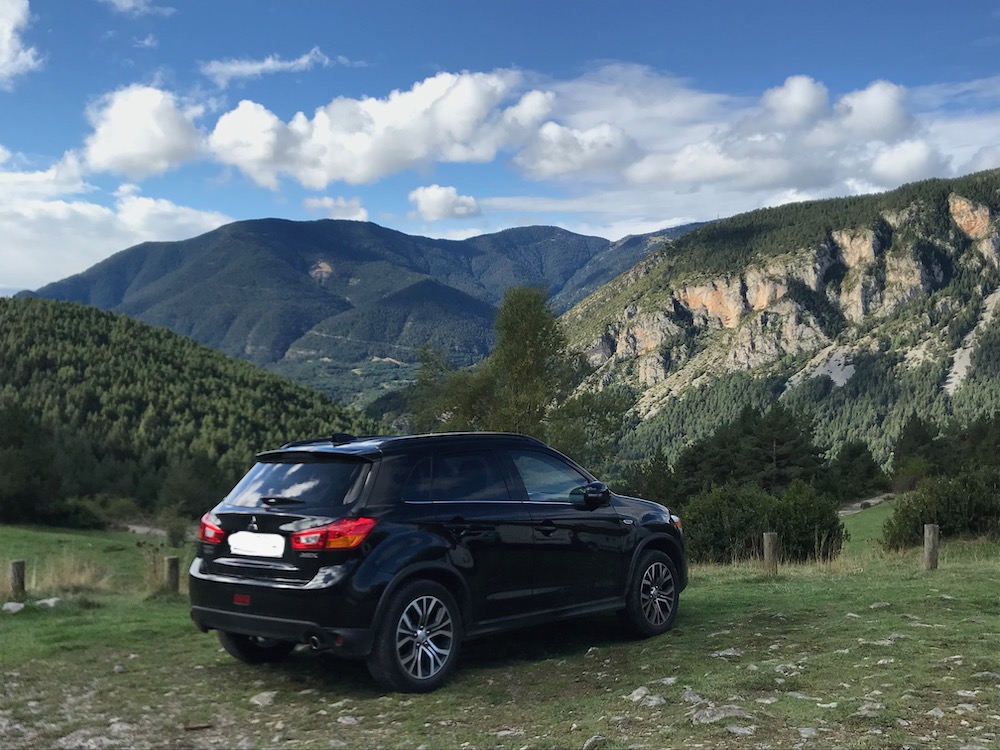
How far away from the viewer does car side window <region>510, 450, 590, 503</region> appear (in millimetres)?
7469

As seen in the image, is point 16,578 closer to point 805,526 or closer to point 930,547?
point 930,547

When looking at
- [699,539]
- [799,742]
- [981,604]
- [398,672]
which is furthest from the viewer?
[699,539]

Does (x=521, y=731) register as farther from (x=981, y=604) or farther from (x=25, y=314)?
(x=25, y=314)

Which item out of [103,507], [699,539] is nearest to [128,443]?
[103,507]

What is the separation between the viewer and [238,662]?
7.51 metres

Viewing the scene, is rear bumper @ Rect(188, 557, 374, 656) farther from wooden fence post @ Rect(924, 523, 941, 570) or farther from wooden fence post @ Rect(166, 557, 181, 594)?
wooden fence post @ Rect(924, 523, 941, 570)

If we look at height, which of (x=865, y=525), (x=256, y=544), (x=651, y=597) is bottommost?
(x=865, y=525)

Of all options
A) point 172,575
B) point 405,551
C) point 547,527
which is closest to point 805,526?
point 172,575

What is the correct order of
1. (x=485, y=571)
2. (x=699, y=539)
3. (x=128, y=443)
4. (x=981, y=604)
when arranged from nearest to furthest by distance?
(x=485, y=571) < (x=981, y=604) < (x=699, y=539) < (x=128, y=443)

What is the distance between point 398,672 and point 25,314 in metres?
110

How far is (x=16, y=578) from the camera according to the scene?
11.4m

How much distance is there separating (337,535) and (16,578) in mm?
7645

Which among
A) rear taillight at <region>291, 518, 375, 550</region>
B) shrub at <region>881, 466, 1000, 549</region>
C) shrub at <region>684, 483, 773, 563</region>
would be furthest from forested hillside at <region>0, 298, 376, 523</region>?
rear taillight at <region>291, 518, 375, 550</region>

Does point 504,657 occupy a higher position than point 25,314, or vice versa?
point 25,314
